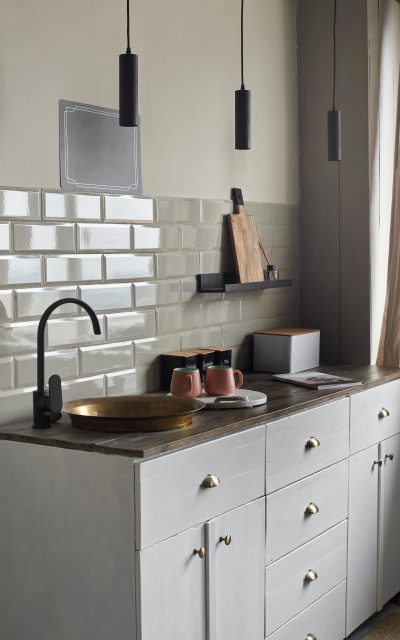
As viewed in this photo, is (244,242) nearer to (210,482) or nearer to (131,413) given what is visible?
(131,413)

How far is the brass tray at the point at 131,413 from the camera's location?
250 cm

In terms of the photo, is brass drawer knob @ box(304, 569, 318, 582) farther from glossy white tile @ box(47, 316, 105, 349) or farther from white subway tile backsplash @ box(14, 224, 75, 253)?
white subway tile backsplash @ box(14, 224, 75, 253)

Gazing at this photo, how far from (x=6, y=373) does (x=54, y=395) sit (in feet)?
0.67

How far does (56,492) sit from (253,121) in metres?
2.10

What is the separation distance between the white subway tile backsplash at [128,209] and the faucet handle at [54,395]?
0.72m

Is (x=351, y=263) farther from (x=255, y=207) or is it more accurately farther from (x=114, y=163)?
(x=114, y=163)

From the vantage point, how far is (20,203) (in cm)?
270

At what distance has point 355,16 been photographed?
4.00 m

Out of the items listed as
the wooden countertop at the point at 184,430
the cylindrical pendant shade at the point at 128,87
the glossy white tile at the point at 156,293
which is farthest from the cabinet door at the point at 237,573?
the cylindrical pendant shade at the point at 128,87

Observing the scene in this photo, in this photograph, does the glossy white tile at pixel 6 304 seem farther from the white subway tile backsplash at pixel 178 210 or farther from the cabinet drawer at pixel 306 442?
the cabinet drawer at pixel 306 442

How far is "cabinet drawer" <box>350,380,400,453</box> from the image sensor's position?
3406 mm

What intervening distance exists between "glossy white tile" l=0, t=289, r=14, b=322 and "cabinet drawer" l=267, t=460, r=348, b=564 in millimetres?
1047

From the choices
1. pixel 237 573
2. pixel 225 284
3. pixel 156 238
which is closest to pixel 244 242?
pixel 225 284

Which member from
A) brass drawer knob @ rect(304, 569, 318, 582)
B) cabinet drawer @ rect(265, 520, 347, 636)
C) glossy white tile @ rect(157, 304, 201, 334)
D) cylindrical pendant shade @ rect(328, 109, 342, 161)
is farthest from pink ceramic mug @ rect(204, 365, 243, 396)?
cylindrical pendant shade @ rect(328, 109, 342, 161)
